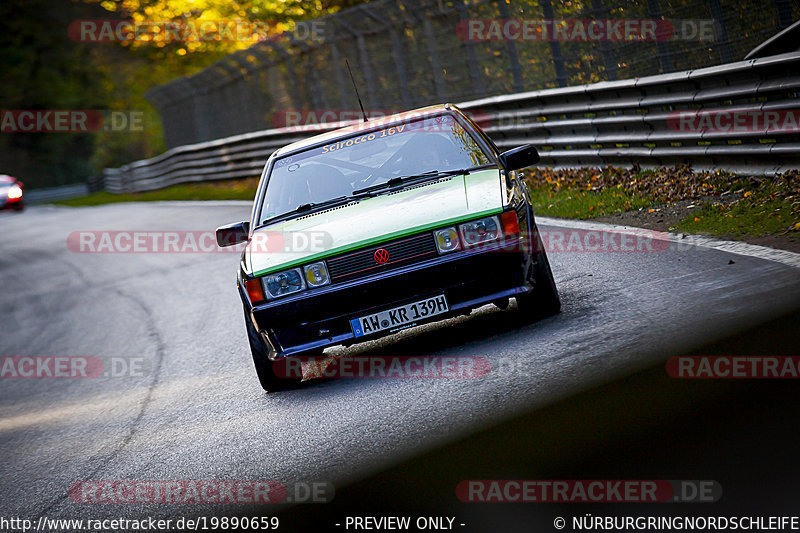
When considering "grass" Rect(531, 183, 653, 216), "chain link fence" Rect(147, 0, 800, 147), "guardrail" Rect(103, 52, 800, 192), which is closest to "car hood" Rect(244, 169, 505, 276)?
"guardrail" Rect(103, 52, 800, 192)

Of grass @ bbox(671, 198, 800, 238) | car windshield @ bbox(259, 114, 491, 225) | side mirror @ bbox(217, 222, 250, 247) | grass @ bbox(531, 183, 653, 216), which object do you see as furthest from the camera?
grass @ bbox(531, 183, 653, 216)

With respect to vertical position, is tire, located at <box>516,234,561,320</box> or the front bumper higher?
the front bumper

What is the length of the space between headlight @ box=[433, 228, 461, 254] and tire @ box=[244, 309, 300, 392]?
4.18ft

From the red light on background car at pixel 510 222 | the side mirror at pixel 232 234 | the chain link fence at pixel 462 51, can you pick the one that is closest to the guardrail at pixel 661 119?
the chain link fence at pixel 462 51

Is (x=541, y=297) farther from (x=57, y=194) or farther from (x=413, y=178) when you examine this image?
(x=57, y=194)

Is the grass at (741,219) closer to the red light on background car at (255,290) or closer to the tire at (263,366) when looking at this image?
Answer: the tire at (263,366)

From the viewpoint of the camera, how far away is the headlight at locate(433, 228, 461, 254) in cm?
634

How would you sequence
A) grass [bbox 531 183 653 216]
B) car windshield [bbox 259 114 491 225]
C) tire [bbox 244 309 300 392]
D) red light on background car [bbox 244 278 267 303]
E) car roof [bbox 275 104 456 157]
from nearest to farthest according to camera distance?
1. red light on background car [bbox 244 278 267 303]
2. tire [bbox 244 309 300 392]
3. car windshield [bbox 259 114 491 225]
4. car roof [bbox 275 104 456 157]
5. grass [bbox 531 183 653 216]

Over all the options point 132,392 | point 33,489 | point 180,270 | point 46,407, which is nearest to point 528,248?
point 33,489

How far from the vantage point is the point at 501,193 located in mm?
6598

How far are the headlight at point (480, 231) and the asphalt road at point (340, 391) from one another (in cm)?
69

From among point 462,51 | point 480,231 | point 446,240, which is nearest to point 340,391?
point 446,240

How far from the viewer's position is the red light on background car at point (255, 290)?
657 cm

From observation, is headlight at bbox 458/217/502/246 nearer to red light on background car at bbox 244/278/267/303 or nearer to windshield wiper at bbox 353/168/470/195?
windshield wiper at bbox 353/168/470/195
